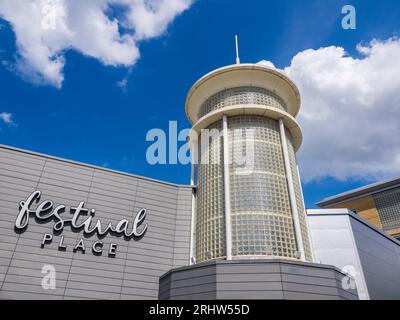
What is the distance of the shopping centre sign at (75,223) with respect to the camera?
1630 centimetres

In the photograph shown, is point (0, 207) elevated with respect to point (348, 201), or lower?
lower

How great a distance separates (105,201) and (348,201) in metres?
44.3

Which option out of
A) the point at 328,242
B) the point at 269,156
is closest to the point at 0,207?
the point at 269,156

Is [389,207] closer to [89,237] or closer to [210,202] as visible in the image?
[210,202]

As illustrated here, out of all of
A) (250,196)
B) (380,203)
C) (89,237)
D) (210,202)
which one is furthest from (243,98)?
(380,203)

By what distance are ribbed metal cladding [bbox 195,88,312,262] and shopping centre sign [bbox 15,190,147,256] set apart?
4743mm

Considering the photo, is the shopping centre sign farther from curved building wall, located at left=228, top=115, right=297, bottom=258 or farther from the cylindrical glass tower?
curved building wall, located at left=228, top=115, right=297, bottom=258

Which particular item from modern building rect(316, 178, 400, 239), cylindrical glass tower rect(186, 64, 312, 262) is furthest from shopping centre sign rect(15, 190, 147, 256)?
modern building rect(316, 178, 400, 239)

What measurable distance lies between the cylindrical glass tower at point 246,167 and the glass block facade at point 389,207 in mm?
29985

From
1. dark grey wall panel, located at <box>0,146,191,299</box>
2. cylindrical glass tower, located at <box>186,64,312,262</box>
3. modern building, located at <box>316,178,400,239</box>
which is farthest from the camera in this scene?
Answer: modern building, located at <box>316,178,400,239</box>

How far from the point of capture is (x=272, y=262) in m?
13.2

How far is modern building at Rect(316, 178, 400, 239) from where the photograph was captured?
1678 inches
